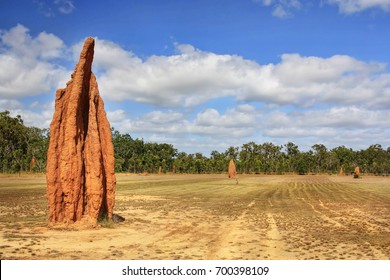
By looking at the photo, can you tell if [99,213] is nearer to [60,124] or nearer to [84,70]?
[60,124]

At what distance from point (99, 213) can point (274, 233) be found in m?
8.82

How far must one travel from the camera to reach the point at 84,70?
19578 mm

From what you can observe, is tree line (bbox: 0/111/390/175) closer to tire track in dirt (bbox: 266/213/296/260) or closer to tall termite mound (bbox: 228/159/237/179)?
tall termite mound (bbox: 228/159/237/179)

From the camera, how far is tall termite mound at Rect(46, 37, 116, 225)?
18562mm

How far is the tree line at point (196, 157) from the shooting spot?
114 meters

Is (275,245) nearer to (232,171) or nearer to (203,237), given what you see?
(203,237)

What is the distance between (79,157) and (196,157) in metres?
158

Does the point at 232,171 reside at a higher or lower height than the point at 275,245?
higher

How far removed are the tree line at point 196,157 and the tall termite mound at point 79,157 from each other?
3904 inches

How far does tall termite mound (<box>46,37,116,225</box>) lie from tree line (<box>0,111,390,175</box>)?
99150mm

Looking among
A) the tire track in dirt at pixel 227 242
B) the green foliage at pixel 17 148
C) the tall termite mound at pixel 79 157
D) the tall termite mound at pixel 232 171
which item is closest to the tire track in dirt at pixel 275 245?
the tire track in dirt at pixel 227 242

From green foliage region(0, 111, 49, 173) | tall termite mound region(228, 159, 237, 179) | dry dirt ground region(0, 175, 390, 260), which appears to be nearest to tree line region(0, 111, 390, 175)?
green foliage region(0, 111, 49, 173)

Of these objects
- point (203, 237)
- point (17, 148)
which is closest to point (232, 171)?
point (17, 148)

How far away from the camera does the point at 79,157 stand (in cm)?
1891
